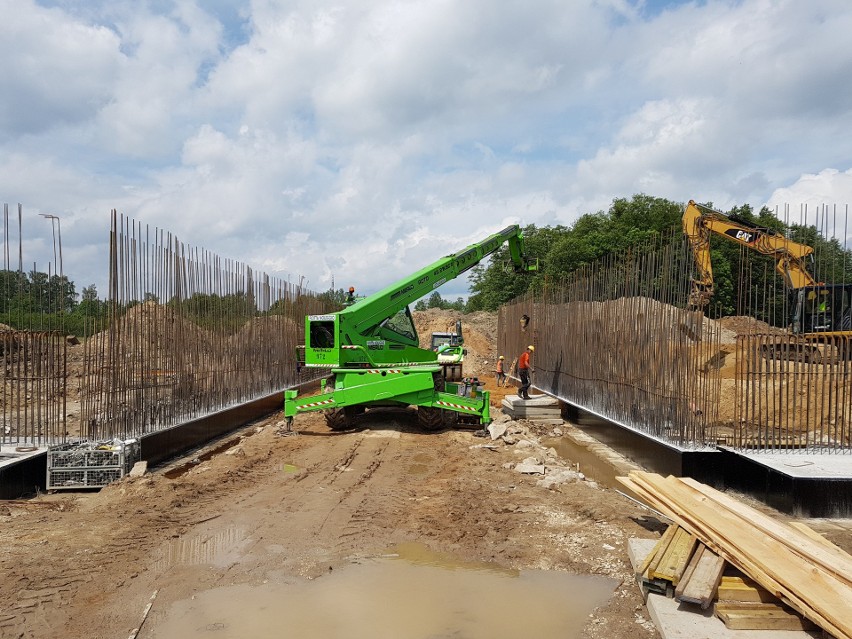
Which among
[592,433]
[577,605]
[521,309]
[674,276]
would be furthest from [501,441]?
[521,309]

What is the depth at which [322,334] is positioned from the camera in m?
12.1

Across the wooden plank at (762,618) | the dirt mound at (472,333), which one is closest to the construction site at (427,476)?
the wooden plank at (762,618)

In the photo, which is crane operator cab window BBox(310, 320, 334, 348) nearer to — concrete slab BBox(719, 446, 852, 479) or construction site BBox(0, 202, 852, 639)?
construction site BBox(0, 202, 852, 639)

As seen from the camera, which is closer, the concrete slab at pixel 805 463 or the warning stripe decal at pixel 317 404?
the concrete slab at pixel 805 463

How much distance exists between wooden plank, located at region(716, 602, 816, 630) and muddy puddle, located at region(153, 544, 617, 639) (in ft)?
3.26

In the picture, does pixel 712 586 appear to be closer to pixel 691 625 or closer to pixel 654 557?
pixel 691 625

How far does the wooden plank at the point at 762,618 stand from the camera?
12.5 ft

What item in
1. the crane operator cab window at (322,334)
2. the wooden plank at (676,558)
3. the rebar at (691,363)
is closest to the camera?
the wooden plank at (676,558)

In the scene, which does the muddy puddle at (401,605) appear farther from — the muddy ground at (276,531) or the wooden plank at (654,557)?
the wooden plank at (654,557)

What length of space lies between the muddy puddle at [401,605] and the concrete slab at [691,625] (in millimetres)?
542

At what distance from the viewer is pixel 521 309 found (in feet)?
66.0

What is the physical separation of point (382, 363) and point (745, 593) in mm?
8937

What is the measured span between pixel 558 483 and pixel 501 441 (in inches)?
119

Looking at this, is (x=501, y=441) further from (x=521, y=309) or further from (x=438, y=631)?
(x=521, y=309)
